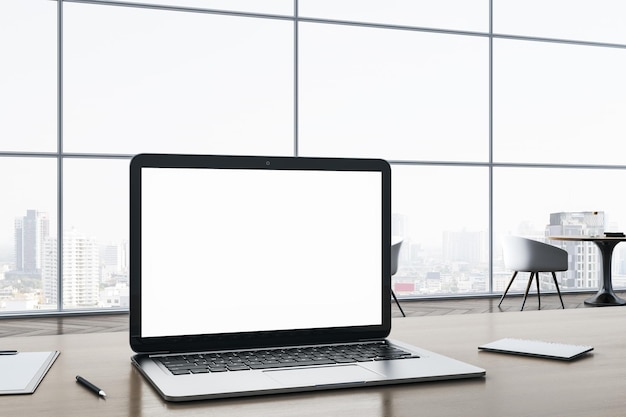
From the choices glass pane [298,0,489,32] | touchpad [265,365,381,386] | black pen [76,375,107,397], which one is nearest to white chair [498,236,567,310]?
glass pane [298,0,489,32]

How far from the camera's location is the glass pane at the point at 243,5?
5547mm

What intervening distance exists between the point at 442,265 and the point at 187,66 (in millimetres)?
2714

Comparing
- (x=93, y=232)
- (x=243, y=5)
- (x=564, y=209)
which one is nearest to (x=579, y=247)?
(x=564, y=209)

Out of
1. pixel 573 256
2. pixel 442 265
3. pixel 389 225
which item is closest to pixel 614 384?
pixel 389 225

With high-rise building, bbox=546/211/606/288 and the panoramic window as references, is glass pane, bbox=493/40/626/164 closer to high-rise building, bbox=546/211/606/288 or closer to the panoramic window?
the panoramic window

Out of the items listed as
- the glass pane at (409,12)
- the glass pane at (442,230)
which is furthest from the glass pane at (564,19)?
the glass pane at (442,230)

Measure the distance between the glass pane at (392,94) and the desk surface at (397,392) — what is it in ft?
15.9

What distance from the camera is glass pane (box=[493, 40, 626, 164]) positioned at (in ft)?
21.4

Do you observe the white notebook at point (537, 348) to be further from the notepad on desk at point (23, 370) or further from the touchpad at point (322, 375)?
the notepad on desk at point (23, 370)

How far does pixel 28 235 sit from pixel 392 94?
3.03m

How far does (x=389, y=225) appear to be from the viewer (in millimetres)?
1093

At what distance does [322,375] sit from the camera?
85 cm

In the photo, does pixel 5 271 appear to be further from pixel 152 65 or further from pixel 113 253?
pixel 152 65

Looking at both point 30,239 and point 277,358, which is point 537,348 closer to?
point 277,358
